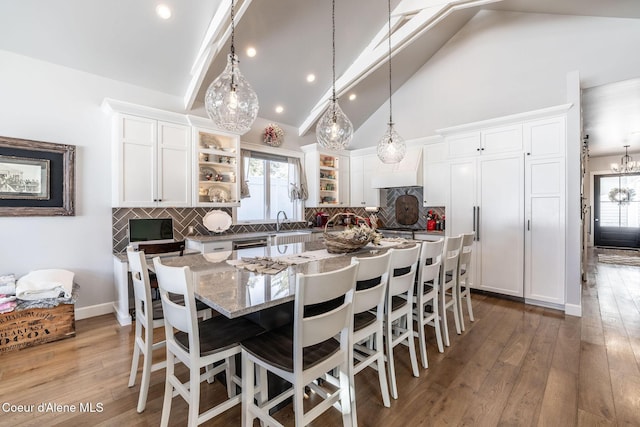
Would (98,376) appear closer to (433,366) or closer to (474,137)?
(433,366)

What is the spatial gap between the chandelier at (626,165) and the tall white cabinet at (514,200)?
6.45 meters

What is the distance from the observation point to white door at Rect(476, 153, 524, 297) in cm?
379

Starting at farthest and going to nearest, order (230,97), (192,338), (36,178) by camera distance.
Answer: (36,178) < (230,97) < (192,338)

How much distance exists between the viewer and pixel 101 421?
171cm

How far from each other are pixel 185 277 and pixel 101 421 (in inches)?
48.0

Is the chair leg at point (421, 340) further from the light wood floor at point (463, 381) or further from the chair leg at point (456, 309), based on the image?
the chair leg at point (456, 309)

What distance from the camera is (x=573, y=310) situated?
3.36 m

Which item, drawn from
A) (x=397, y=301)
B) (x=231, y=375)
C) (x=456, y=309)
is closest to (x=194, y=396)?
(x=231, y=375)

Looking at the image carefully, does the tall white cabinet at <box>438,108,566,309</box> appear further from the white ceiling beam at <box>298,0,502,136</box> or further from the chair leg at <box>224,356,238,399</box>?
the chair leg at <box>224,356,238,399</box>

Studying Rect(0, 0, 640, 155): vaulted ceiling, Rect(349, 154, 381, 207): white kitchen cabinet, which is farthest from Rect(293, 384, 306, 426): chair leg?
Rect(349, 154, 381, 207): white kitchen cabinet

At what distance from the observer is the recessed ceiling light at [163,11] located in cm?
289

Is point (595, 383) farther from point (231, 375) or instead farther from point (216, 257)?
point (216, 257)

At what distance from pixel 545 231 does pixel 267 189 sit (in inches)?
161

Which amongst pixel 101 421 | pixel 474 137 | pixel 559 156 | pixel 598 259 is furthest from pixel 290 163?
pixel 598 259
